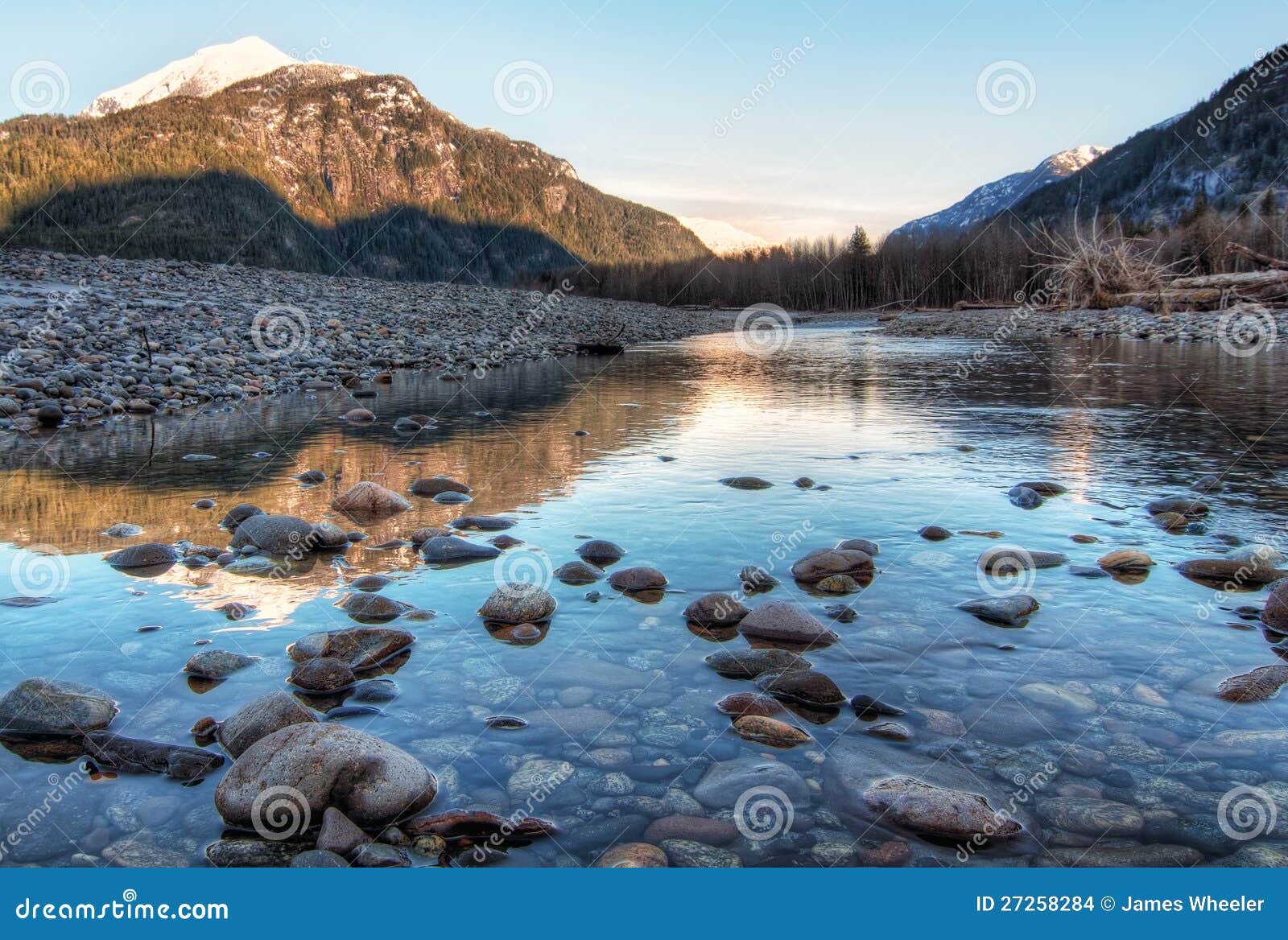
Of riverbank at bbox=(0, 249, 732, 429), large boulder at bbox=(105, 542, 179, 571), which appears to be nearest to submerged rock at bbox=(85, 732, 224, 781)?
large boulder at bbox=(105, 542, 179, 571)

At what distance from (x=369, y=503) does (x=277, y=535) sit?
122 cm

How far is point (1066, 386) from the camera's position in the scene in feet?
56.0

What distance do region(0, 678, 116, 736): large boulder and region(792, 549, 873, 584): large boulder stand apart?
3942mm

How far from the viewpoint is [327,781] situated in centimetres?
314

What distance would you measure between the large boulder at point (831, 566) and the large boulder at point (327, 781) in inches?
121

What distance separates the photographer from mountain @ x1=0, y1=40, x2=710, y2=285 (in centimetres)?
9188

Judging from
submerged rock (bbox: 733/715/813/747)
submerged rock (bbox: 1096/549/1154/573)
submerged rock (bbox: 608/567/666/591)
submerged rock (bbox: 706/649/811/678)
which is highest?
submerged rock (bbox: 608/567/666/591)

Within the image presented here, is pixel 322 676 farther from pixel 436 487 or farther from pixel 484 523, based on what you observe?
pixel 436 487

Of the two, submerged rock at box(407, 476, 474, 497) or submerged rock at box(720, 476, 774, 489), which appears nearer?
submerged rock at box(407, 476, 474, 497)

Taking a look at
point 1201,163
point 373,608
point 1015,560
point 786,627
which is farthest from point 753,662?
point 1201,163

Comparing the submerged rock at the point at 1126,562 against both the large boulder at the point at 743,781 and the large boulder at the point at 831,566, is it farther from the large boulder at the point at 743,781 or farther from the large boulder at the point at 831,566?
the large boulder at the point at 743,781

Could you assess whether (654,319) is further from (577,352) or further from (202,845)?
(202,845)

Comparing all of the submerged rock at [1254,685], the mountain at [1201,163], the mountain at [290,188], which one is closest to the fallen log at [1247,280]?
the submerged rock at [1254,685]

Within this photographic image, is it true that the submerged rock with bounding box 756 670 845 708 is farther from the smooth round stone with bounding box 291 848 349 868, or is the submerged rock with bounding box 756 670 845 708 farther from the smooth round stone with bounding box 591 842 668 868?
the smooth round stone with bounding box 291 848 349 868
